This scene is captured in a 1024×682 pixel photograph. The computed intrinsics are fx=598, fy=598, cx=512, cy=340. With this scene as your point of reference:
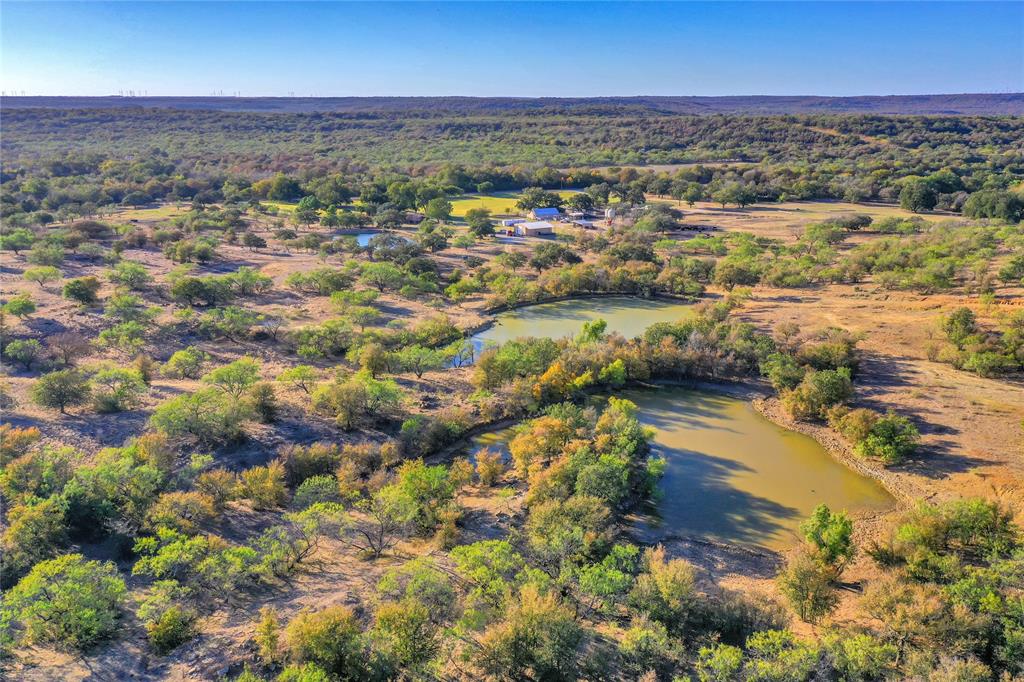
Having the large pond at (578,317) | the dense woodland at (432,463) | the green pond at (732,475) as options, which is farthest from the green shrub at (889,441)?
the large pond at (578,317)

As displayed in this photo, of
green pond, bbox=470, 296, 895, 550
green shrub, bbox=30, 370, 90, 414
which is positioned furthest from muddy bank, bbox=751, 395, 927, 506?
green shrub, bbox=30, 370, 90, 414

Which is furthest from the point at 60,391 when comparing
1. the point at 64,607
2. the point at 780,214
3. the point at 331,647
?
the point at 780,214

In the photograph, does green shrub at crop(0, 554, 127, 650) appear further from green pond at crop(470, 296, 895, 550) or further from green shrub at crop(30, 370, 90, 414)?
green pond at crop(470, 296, 895, 550)

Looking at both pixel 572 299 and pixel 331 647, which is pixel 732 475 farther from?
pixel 572 299

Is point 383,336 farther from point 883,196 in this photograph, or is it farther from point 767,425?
point 883,196

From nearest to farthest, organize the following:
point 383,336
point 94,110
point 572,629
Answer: point 572,629 < point 383,336 < point 94,110

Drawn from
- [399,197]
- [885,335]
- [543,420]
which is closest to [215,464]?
[543,420]
